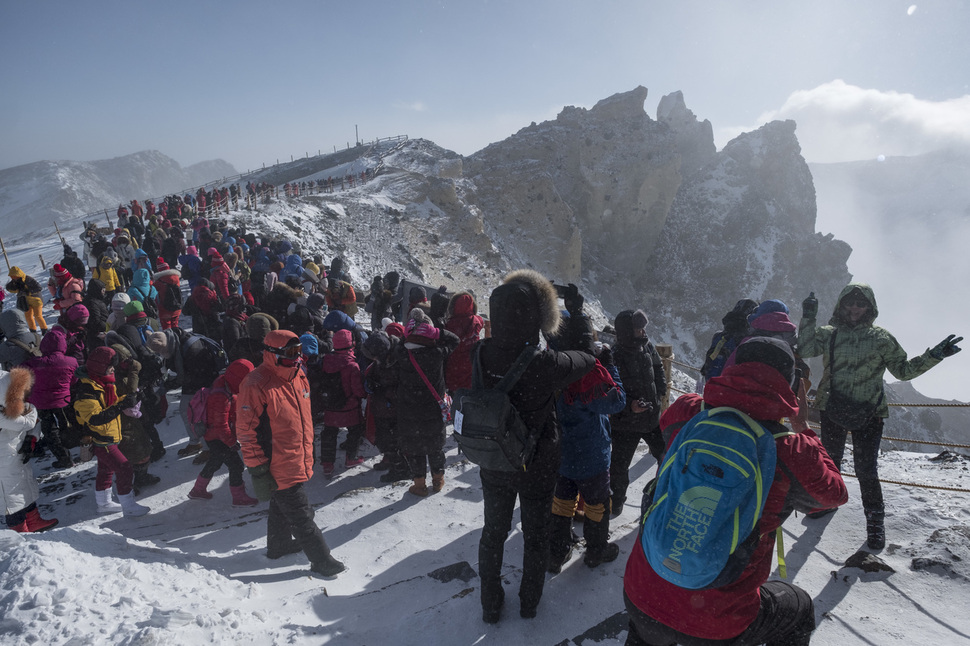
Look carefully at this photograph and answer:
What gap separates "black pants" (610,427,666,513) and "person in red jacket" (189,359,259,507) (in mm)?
3480

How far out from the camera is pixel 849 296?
3709 millimetres

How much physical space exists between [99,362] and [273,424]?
2.30 meters

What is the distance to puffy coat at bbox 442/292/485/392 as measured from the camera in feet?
15.5

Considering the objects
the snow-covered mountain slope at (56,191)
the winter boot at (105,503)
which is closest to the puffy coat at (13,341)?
the winter boot at (105,503)

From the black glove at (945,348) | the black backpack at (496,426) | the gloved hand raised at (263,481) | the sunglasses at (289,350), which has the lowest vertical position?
the gloved hand raised at (263,481)

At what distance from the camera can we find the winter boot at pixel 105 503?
4488mm

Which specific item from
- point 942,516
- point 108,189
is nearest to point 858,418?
point 942,516

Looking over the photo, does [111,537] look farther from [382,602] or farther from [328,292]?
[328,292]

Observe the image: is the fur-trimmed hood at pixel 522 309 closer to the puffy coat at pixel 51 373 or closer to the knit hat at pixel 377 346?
the knit hat at pixel 377 346

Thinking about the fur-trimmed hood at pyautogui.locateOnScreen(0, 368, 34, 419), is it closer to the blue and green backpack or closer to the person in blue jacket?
the person in blue jacket

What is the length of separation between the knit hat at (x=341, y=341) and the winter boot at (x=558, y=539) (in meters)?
2.93

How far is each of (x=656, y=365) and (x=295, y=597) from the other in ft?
11.3

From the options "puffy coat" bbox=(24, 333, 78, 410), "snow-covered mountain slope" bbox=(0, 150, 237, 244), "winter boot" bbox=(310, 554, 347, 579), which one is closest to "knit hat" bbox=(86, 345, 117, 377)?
"puffy coat" bbox=(24, 333, 78, 410)

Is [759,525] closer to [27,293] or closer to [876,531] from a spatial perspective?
[876,531]
